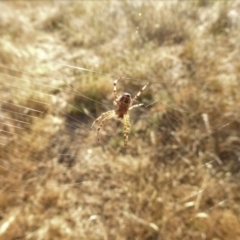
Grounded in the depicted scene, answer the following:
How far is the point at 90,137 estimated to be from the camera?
2811 millimetres

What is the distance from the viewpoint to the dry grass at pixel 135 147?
7.28 ft

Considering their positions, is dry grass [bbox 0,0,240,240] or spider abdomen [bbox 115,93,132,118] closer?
spider abdomen [bbox 115,93,132,118]

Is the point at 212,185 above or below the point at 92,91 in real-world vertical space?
below

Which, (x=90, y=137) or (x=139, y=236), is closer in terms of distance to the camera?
(x=139, y=236)

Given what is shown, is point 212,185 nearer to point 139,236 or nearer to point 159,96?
point 139,236

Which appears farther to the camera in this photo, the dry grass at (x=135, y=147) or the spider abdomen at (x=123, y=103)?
the dry grass at (x=135, y=147)

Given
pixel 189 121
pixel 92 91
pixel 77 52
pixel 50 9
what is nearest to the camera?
pixel 189 121

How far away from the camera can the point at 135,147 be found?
104 inches

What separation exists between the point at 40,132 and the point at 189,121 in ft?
4.03

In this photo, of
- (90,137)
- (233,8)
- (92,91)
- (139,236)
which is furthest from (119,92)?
(233,8)

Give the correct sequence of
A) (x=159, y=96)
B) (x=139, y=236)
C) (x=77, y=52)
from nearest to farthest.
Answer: (x=139, y=236) → (x=159, y=96) → (x=77, y=52)

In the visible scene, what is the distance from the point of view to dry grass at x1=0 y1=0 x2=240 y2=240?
222 cm

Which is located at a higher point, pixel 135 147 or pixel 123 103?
pixel 135 147

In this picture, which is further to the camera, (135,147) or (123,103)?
(135,147)
